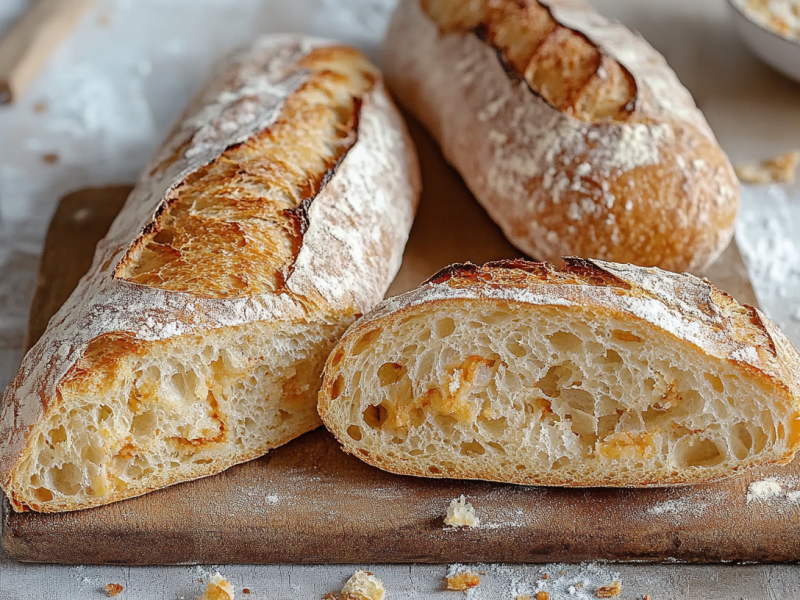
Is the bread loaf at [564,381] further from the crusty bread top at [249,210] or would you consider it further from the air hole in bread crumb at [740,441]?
the crusty bread top at [249,210]

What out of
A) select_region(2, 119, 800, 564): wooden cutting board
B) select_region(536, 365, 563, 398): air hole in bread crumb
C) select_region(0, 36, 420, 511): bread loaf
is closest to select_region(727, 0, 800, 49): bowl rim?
select_region(0, 36, 420, 511): bread loaf

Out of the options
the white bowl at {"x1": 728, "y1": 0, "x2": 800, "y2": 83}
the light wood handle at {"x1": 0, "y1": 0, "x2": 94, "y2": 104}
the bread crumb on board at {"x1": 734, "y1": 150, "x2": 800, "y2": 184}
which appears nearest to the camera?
the bread crumb on board at {"x1": 734, "y1": 150, "x2": 800, "y2": 184}

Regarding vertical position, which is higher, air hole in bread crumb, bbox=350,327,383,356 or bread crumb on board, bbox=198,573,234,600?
air hole in bread crumb, bbox=350,327,383,356

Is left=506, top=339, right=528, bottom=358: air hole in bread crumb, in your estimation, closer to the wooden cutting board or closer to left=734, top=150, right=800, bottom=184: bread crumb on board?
the wooden cutting board

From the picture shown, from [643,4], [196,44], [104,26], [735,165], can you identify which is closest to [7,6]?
[104,26]

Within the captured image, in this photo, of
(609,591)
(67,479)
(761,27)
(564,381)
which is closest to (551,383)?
(564,381)

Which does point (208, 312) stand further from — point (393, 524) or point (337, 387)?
point (393, 524)
